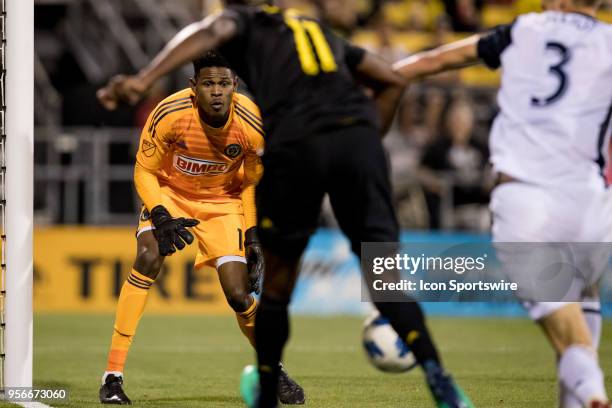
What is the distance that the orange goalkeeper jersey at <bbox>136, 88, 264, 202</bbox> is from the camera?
7.24 m

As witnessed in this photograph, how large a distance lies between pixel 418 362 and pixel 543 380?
3580 mm

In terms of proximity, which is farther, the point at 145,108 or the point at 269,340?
the point at 145,108

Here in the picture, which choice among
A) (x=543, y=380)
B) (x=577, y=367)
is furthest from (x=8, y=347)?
(x=543, y=380)

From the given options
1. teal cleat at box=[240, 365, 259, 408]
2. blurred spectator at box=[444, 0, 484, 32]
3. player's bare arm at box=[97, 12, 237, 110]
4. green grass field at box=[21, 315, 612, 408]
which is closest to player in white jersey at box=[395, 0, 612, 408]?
player's bare arm at box=[97, 12, 237, 110]

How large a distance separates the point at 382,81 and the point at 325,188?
23.5 inches

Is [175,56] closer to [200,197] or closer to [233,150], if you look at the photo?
[233,150]

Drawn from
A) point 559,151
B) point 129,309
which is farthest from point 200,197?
point 559,151

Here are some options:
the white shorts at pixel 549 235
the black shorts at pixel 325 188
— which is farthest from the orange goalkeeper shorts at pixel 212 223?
the white shorts at pixel 549 235

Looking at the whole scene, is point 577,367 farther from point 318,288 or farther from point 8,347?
point 318,288

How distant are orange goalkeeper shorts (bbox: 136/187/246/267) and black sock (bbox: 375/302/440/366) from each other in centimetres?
237

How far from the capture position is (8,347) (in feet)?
21.8

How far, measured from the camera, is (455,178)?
50.1 ft

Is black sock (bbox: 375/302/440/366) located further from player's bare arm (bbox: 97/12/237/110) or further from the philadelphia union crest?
the philadelphia union crest

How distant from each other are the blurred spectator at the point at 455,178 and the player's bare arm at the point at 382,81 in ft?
32.1
